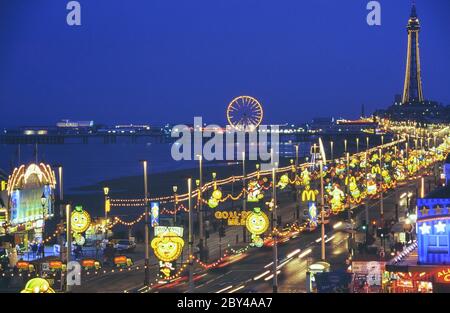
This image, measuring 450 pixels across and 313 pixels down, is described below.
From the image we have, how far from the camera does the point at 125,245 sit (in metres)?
44.8

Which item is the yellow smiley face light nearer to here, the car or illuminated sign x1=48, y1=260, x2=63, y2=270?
illuminated sign x1=48, y1=260, x2=63, y2=270

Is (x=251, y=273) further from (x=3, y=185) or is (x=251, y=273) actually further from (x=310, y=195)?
(x=310, y=195)

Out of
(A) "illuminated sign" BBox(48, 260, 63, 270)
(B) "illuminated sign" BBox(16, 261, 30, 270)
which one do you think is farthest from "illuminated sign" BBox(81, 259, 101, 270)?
(A) "illuminated sign" BBox(48, 260, 63, 270)

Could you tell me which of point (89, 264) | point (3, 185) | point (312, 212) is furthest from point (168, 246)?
point (312, 212)

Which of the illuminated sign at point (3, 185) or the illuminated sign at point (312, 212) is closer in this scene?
the illuminated sign at point (3, 185)

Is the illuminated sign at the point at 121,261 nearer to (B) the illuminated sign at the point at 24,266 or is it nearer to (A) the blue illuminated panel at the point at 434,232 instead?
(B) the illuminated sign at the point at 24,266

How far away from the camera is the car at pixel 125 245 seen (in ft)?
145

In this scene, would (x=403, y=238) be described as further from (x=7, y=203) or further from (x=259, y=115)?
(x=259, y=115)

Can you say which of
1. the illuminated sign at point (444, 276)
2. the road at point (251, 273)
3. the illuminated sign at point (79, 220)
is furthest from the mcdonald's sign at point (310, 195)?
the illuminated sign at point (444, 276)

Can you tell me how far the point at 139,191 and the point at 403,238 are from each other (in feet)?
229

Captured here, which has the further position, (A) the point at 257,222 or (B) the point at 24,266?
(A) the point at 257,222

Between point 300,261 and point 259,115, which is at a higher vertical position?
point 259,115
